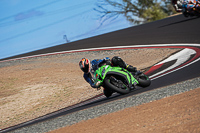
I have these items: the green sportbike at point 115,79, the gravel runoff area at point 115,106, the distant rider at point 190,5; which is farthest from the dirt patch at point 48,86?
the distant rider at point 190,5

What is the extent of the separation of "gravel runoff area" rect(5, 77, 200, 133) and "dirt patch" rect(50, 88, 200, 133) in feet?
0.93

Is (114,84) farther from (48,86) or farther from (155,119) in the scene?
(48,86)

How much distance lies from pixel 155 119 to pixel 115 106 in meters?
1.80

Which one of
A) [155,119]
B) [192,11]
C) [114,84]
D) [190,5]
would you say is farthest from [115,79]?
[192,11]

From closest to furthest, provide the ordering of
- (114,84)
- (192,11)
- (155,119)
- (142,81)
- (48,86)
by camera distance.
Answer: (155,119), (114,84), (142,81), (48,86), (192,11)

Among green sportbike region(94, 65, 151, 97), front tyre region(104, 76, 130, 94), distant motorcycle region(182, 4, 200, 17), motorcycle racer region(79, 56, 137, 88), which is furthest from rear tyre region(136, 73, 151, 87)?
distant motorcycle region(182, 4, 200, 17)

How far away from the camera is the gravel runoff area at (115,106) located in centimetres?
666

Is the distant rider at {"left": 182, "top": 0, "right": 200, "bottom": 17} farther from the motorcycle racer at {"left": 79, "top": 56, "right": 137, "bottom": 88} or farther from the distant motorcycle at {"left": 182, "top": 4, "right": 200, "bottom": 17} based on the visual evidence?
the motorcycle racer at {"left": 79, "top": 56, "right": 137, "bottom": 88}

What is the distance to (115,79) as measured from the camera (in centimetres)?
741

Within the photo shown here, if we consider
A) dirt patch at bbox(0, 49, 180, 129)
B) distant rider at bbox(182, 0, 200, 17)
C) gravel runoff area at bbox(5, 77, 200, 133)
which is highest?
distant rider at bbox(182, 0, 200, 17)

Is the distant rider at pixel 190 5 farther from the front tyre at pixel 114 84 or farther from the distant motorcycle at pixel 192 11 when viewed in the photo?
the front tyre at pixel 114 84

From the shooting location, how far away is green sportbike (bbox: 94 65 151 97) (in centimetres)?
736

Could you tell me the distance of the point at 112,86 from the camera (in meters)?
7.30

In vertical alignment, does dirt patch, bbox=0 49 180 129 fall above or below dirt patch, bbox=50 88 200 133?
below
